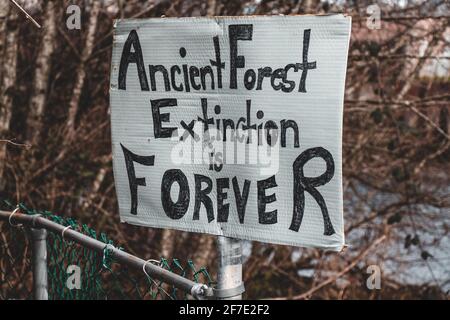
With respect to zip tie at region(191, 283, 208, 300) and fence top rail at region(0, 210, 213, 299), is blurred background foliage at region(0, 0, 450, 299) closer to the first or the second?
fence top rail at region(0, 210, 213, 299)

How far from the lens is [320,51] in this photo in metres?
1.95

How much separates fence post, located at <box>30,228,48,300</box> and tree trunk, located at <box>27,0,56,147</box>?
291 cm

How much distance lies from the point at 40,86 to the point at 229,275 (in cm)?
414

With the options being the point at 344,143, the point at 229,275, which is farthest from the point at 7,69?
the point at 229,275

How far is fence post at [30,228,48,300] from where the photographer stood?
111 inches

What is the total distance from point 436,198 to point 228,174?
13.8 feet

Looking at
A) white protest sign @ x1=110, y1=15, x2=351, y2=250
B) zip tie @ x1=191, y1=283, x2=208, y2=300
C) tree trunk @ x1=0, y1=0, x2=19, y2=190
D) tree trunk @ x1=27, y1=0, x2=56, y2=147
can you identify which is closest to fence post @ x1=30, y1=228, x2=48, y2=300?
white protest sign @ x1=110, y1=15, x2=351, y2=250

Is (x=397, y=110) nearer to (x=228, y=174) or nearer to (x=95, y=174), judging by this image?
(x=95, y=174)

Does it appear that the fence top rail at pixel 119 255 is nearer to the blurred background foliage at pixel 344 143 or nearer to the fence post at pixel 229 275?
the fence post at pixel 229 275

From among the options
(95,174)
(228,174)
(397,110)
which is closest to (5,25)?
(95,174)

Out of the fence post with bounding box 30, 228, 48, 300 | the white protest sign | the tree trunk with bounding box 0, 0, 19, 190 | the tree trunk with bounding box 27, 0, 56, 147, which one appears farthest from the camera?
the tree trunk with bounding box 27, 0, 56, 147

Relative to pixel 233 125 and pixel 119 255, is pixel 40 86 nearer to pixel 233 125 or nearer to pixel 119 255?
pixel 119 255

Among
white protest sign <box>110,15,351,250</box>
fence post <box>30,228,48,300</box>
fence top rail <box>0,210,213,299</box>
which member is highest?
white protest sign <box>110,15,351,250</box>

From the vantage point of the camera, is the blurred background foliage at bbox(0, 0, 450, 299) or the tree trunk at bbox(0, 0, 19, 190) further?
the blurred background foliage at bbox(0, 0, 450, 299)
